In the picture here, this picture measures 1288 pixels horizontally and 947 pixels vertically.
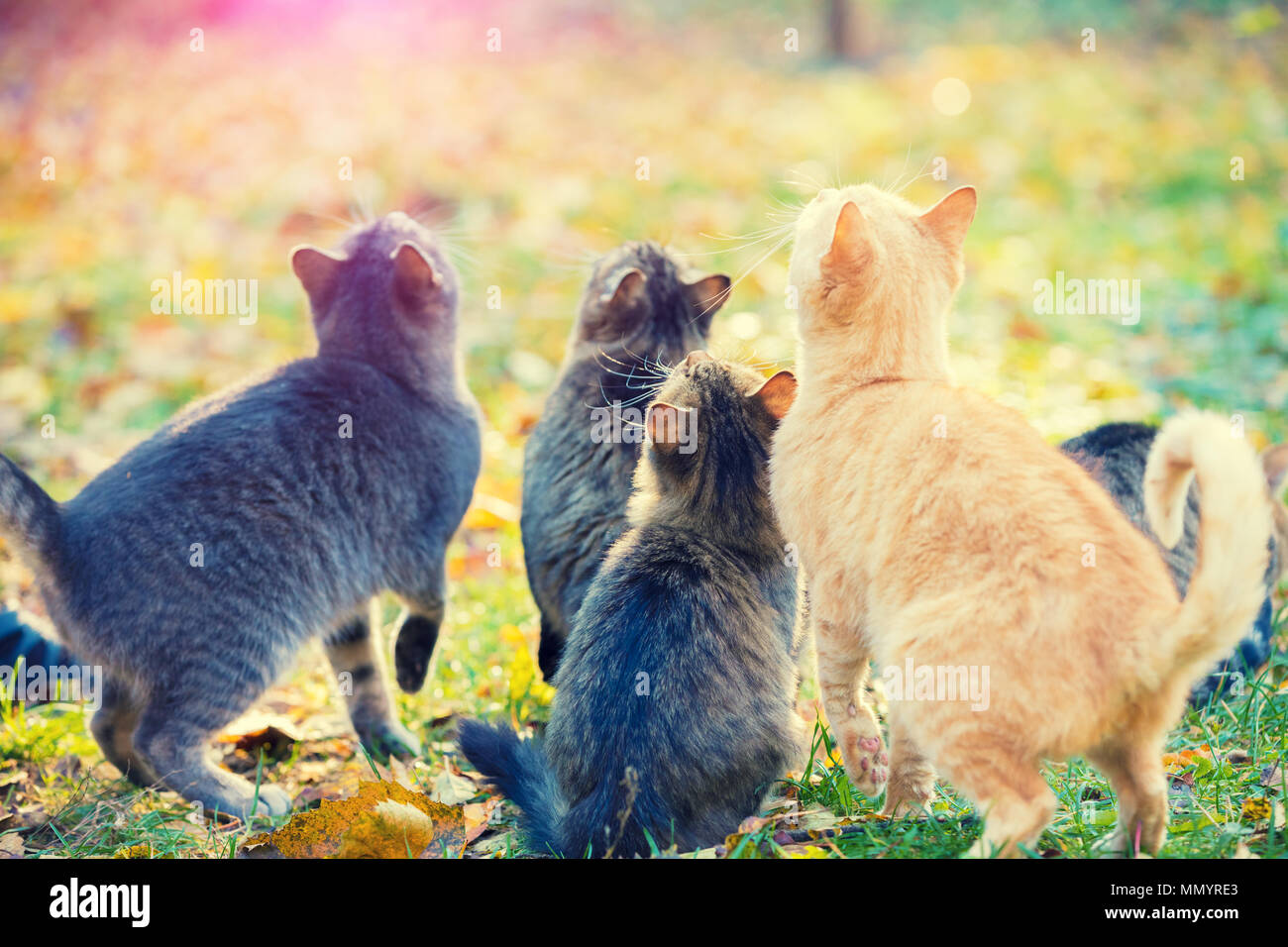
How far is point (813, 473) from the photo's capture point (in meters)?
3.03

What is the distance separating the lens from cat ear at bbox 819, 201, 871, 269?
3086mm

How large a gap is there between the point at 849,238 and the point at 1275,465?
2.26m

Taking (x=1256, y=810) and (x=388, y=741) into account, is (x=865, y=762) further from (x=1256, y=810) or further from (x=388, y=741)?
(x=388, y=741)

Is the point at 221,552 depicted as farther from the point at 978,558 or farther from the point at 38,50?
the point at 38,50

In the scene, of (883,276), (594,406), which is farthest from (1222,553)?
(594,406)

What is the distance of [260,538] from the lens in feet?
11.9

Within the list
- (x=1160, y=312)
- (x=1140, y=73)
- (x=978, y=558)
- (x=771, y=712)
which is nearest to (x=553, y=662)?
(x=771, y=712)

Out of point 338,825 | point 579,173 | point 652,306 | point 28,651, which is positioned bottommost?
point 338,825

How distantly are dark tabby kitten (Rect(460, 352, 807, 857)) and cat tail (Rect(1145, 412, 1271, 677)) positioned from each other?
1128 millimetres

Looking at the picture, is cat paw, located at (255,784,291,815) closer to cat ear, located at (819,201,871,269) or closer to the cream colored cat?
the cream colored cat

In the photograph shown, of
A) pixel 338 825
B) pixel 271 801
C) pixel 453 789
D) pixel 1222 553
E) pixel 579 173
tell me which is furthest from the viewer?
pixel 579 173

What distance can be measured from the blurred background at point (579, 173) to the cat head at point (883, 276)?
15.8 inches

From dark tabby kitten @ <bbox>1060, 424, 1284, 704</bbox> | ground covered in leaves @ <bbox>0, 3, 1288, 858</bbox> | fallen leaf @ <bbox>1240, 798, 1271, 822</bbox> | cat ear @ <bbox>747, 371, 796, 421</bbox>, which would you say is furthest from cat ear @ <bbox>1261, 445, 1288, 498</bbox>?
cat ear @ <bbox>747, 371, 796, 421</bbox>

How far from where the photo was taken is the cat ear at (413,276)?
14.4ft
